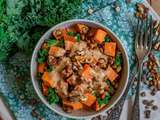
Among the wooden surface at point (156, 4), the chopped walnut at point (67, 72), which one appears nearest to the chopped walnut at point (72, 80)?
the chopped walnut at point (67, 72)

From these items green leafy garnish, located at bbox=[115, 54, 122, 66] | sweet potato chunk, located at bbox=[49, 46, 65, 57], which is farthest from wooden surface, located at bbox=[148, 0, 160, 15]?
sweet potato chunk, located at bbox=[49, 46, 65, 57]

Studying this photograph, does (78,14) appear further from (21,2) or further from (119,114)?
(119,114)

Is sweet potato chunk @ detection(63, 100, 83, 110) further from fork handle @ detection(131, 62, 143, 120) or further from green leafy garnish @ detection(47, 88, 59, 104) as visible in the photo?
fork handle @ detection(131, 62, 143, 120)

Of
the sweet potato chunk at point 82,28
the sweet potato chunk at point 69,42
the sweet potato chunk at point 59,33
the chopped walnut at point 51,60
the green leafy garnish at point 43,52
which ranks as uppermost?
the sweet potato chunk at point 82,28

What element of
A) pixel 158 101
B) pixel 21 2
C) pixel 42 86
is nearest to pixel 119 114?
pixel 158 101

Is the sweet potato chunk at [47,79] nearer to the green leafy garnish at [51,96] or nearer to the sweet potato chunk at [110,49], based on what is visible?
the green leafy garnish at [51,96]
